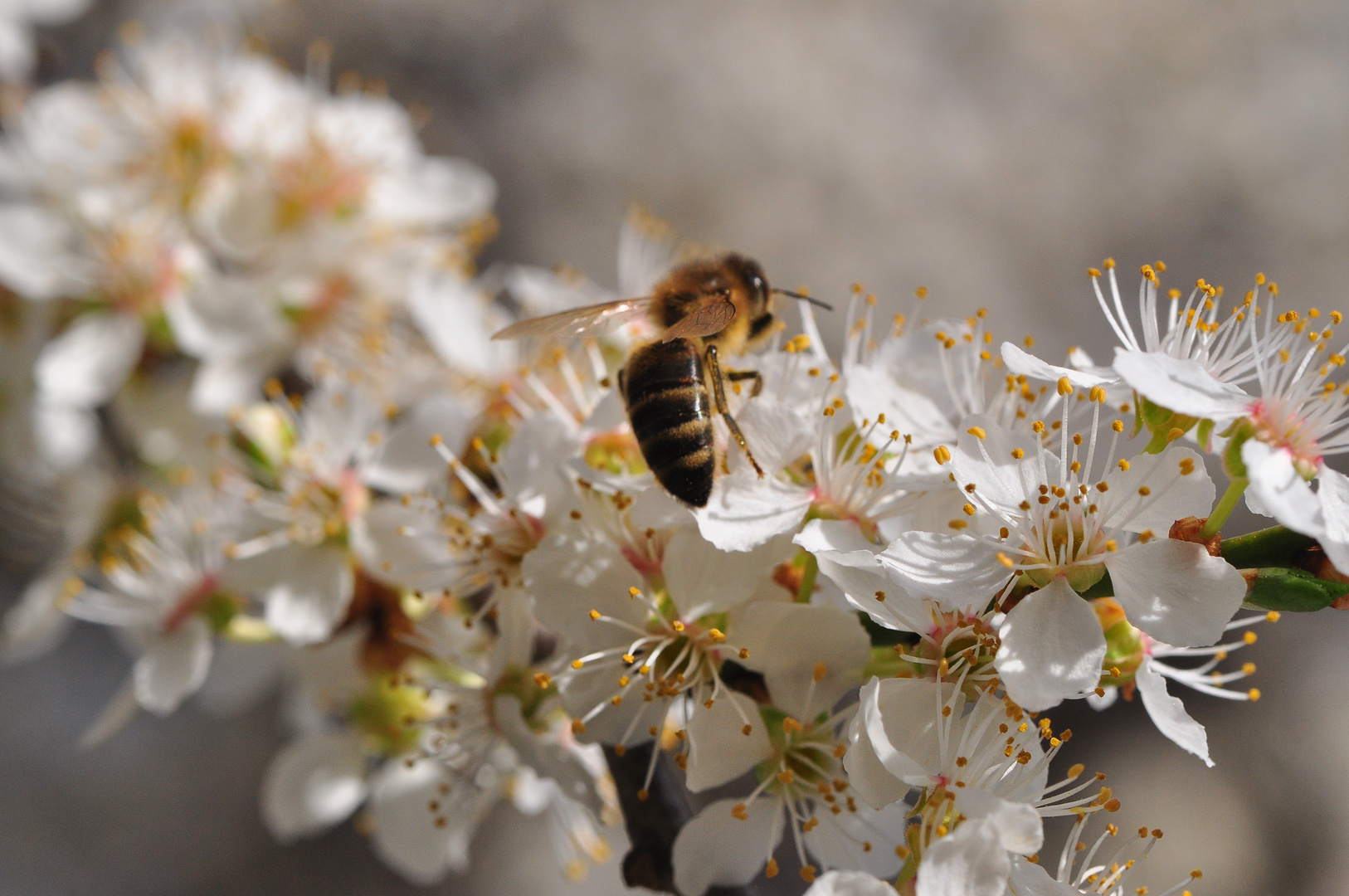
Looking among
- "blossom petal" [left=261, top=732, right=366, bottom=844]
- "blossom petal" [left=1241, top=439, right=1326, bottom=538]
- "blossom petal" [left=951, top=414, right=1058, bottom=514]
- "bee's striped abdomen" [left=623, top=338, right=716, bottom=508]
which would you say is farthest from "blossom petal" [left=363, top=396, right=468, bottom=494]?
"blossom petal" [left=1241, top=439, right=1326, bottom=538]

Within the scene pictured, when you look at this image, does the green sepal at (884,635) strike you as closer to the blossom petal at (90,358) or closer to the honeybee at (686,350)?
the honeybee at (686,350)

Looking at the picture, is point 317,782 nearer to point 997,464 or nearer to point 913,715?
point 913,715

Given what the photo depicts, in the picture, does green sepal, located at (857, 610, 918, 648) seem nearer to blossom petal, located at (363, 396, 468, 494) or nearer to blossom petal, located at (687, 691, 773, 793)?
blossom petal, located at (687, 691, 773, 793)

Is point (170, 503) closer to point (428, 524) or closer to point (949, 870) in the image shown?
point (428, 524)

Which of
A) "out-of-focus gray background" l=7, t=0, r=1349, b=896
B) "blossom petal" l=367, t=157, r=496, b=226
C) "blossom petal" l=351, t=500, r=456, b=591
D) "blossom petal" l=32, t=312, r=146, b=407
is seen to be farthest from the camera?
"out-of-focus gray background" l=7, t=0, r=1349, b=896

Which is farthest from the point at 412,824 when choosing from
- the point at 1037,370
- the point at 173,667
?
the point at 1037,370

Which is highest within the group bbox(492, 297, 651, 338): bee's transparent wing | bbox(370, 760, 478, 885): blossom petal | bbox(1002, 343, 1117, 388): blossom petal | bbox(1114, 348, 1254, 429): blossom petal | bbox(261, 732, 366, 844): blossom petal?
bbox(1114, 348, 1254, 429): blossom petal

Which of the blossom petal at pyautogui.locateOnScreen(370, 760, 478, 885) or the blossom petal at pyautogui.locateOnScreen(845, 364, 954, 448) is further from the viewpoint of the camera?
the blossom petal at pyautogui.locateOnScreen(370, 760, 478, 885)
